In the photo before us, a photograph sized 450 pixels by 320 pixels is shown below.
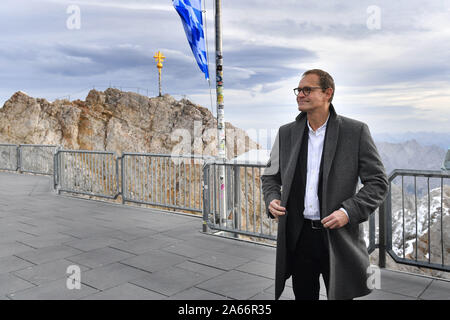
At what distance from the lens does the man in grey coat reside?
2.47 meters

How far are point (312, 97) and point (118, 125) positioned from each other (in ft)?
173

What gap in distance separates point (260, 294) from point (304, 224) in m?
1.65

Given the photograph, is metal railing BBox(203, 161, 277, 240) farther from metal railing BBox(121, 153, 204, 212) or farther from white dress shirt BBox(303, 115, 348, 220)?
white dress shirt BBox(303, 115, 348, 220)

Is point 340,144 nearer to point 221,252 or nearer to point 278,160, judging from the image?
point 278,160

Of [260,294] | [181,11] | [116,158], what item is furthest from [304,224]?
[116,158]

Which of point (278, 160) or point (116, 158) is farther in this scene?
point (116, 158)

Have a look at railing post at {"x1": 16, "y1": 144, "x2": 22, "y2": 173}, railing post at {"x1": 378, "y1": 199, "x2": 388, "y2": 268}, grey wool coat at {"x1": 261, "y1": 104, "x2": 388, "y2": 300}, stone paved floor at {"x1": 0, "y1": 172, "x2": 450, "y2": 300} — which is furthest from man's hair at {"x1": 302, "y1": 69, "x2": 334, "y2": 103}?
railing post at {"x1": 16, "y1": 144, "x2": 22, "y2": 173}

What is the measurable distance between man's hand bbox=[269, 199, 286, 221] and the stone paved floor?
1.60 metres

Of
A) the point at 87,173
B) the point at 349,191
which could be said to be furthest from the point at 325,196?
the point at 87,173

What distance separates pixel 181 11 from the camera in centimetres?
810

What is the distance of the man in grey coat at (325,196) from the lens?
2.47 meters

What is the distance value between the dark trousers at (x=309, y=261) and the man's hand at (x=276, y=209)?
0.18 metres

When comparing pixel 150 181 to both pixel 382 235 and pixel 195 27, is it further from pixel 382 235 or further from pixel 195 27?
pixel 382 235
